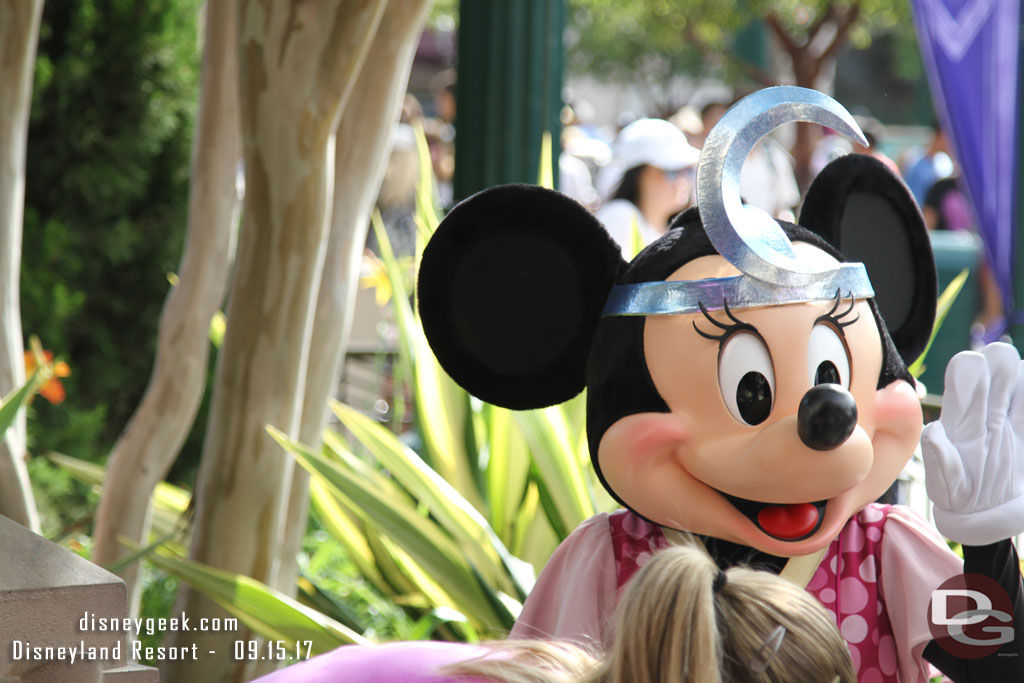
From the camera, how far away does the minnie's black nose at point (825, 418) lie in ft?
4.54

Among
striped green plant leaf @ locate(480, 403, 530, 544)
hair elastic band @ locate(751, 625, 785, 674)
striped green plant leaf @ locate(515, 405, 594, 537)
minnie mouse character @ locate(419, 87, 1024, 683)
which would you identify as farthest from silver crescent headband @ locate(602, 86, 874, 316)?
striped green plant leaf @ locate(480, 403, 530, 544)

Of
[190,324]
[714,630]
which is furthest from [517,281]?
[190,324]

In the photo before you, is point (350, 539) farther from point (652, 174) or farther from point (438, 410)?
point (652, 174)

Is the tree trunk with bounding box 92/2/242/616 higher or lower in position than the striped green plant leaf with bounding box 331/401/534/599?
higher

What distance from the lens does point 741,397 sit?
4.92 feet

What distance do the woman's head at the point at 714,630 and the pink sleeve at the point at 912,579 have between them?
18.9 inches

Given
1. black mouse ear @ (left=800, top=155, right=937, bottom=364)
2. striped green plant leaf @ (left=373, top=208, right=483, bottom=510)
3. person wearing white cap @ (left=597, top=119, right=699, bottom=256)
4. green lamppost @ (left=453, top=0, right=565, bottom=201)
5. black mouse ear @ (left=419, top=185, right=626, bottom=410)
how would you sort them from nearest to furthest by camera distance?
1. black mouse ear @ (left=419, top=185, right=626, bottom=410)
2. black mouse ear @ (left=800, top=155, right=937, bottom=364)
3. striped green plant leaf @ (left=373, top=208, right=483, bottom=510)
4. green lamppost @ (left=453, top=0, right=565, bottom=201)
5. person wearing white cap @ (left=597, top=119, right=699, bottom=256)

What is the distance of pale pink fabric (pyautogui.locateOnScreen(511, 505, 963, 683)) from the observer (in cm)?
156

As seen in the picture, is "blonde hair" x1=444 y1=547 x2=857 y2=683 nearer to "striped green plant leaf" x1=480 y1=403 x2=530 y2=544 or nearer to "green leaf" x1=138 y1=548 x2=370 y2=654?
"green leaf" x1=138 y1=548 x2=370 y2=654

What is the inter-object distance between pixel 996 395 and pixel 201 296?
5.10 feet

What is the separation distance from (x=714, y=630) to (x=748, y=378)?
528mm

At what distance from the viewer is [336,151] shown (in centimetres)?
234

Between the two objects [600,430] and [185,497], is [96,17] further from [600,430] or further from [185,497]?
[600,430]

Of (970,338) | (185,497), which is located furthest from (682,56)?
(185,497)
